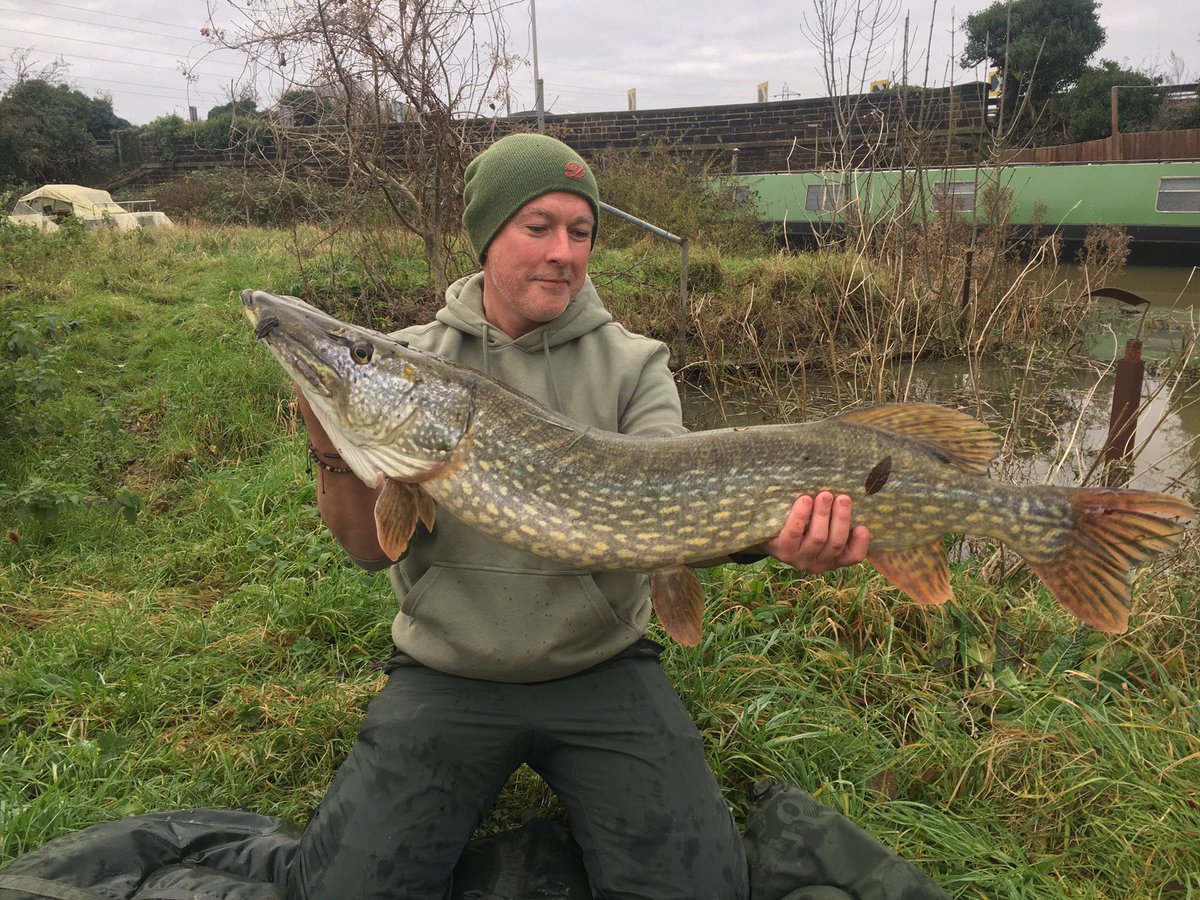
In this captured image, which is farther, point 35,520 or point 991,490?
point 35,520

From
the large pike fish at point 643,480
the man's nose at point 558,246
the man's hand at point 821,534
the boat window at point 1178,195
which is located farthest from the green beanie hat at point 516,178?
the boat window at point 1178,195

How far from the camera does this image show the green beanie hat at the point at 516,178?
2.06 metres

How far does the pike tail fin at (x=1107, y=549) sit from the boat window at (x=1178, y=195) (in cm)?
1386

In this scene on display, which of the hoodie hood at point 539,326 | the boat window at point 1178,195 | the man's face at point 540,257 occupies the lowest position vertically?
the hoodie hood at point 539,326

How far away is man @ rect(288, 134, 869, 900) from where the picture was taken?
176cm

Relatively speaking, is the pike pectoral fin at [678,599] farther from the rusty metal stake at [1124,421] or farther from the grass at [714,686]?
the rusty metal stake at [1124,421]

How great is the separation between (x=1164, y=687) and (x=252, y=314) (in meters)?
2.79

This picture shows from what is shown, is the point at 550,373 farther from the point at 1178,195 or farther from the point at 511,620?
the point at 1178,195

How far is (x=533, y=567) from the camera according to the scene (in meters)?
1.95

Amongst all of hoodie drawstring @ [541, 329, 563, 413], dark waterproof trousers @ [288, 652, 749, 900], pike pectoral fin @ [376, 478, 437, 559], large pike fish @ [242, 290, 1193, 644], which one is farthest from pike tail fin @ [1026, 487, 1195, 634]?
pike pectoral fin @ [376, 478, 437, 559]

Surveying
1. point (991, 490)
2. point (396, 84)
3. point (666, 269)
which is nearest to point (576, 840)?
point (991, 490)

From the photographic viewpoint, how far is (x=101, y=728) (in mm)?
2396

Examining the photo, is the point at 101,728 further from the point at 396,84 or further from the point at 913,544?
the point at 396,84

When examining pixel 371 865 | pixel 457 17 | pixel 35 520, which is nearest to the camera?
pixel 371 865
